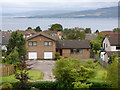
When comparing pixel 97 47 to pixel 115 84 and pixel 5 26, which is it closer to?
pixel 115 84

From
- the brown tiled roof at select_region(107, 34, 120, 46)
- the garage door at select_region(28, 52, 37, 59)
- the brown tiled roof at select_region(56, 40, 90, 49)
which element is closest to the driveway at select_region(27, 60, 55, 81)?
the garage door at select_region(28, 52, 37, 59)

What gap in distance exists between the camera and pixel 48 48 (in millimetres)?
25516

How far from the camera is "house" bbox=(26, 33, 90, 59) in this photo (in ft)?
83.0

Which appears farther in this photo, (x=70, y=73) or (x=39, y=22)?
(x=70, y=73)

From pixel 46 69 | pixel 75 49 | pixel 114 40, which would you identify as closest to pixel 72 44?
pixel 75 49

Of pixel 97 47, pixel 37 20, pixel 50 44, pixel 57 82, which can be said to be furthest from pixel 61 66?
pixel 97 47

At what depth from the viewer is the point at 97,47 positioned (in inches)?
1139

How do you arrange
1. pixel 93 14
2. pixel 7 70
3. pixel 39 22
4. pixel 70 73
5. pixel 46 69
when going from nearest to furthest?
pixel 39 22 < pixel 93 14 < pixel 70 73 < pixel 7 70 < pixel 46 69

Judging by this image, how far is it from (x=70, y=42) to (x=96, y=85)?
1618cm

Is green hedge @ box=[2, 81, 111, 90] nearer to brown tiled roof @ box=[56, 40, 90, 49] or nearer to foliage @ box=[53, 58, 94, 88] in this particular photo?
foliage @ box=[53, 58, 94, 88]

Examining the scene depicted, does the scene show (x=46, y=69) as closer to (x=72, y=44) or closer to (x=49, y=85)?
(x=49, y=85)

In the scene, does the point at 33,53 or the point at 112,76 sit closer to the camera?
the point at 112,76

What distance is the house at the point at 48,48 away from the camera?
2530 centimetres

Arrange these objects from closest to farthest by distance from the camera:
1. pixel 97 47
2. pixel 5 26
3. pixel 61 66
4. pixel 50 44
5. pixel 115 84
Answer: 1. pixel 5 26
2. pixel 115 84
3. pixel 61 66
4. pixel 50 44
5. pixel 97 47
